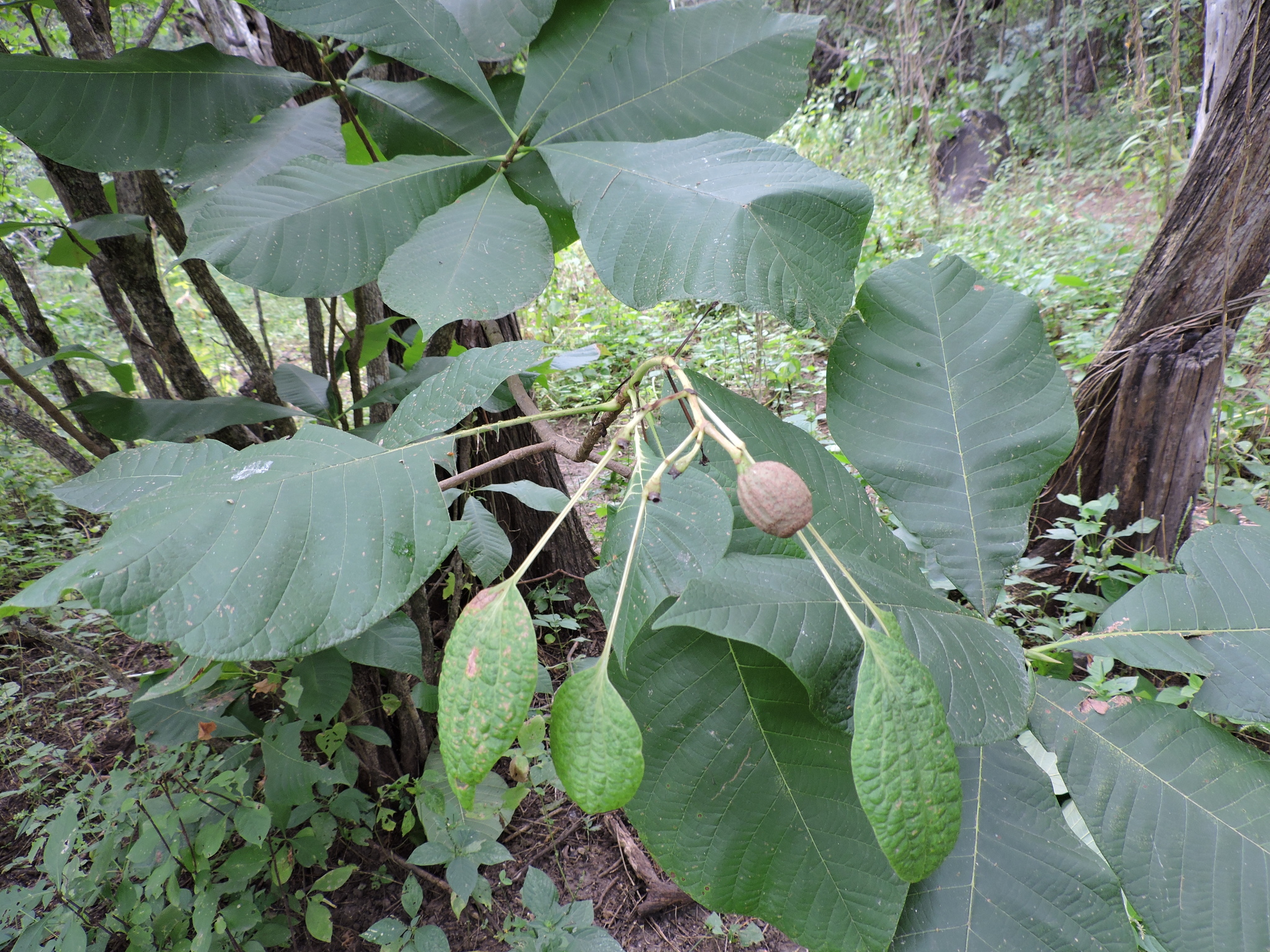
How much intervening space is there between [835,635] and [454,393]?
461 millimetres

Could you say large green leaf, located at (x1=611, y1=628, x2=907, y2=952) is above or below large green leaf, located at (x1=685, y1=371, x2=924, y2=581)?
below

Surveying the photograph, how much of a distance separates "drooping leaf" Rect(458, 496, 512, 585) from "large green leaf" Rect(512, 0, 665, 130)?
2.61 feet

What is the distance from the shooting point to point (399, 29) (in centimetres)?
78

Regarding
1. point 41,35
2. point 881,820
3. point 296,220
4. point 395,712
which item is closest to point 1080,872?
point 881,820

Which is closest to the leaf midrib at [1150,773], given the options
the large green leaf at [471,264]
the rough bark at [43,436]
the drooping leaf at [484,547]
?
the large green leaf at [471,264]

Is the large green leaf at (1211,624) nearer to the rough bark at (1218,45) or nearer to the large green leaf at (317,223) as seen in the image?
the large green leaf at (317,223)

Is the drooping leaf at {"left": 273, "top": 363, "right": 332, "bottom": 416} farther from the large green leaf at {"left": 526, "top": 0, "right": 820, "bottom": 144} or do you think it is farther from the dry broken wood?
the dry broken wood

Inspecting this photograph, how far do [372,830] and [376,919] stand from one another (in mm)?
216

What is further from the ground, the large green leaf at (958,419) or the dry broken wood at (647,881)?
the large green leaf at (958,419)

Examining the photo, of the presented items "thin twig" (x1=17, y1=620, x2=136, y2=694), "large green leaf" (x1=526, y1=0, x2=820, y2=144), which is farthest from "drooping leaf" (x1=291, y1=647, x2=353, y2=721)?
"large green leaf" (x1=526, y1=0, x2=820, y2=144)

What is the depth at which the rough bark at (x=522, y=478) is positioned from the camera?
1696 mm

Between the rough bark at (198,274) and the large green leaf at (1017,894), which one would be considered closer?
the large green leaf at (1017,894)

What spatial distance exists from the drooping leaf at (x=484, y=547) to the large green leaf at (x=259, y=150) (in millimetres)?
706

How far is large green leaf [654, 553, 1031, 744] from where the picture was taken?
1.72ft
